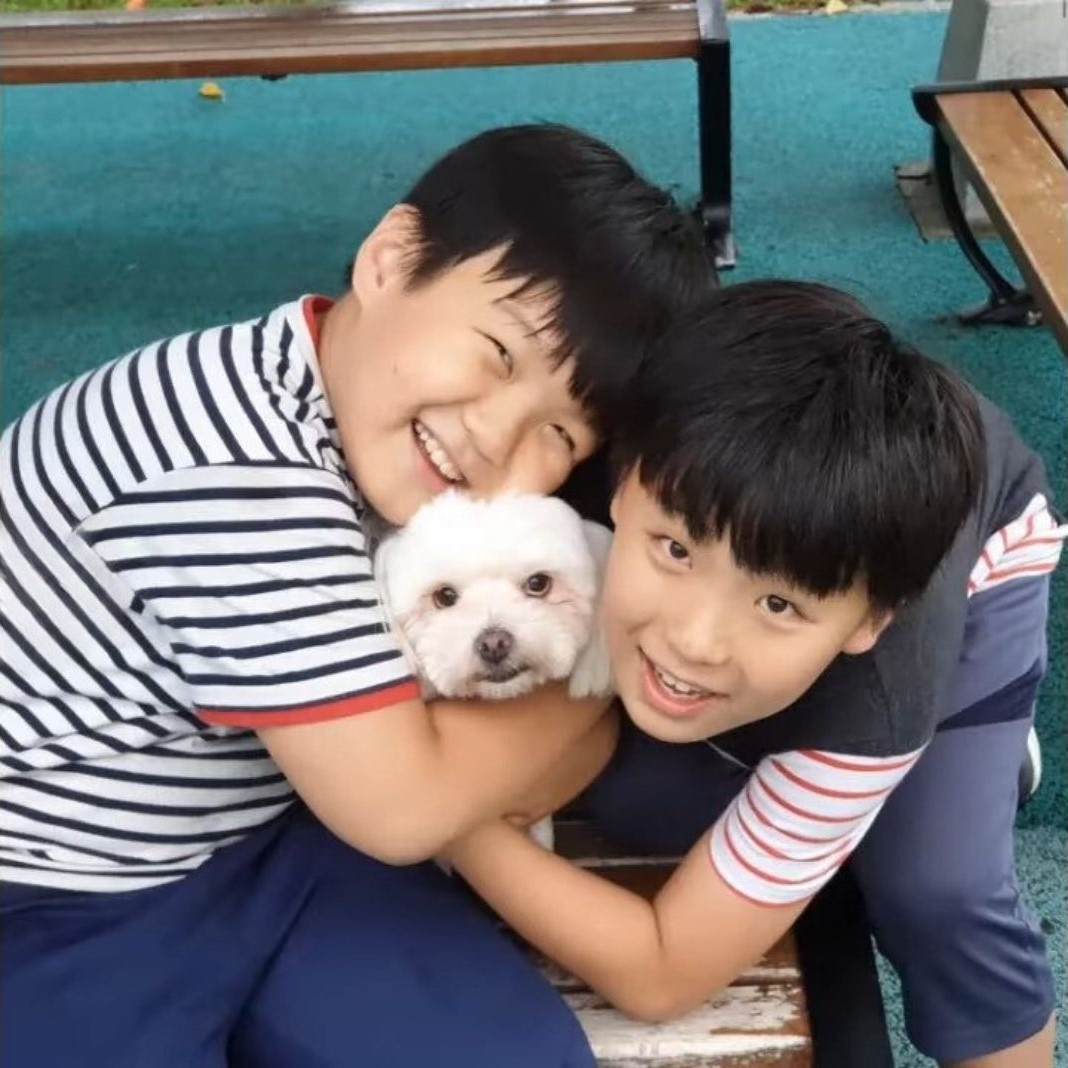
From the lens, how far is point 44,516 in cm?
110

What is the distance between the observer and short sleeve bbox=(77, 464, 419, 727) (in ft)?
3.29

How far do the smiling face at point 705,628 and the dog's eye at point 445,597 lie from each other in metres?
0.14

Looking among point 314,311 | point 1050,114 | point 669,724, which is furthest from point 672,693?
point 1050,114

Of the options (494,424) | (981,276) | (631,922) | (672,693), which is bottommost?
(981,276)

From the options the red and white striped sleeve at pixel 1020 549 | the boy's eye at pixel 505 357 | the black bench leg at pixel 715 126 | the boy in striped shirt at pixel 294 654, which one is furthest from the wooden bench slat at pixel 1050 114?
the boy's eye at pixel 505 357

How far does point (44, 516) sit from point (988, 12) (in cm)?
242

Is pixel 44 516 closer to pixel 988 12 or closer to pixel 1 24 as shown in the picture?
pixel 1 24

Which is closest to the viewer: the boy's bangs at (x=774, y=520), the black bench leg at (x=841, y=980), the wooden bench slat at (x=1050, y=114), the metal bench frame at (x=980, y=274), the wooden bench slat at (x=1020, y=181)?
the boy's bangs at (x=774, y=520)

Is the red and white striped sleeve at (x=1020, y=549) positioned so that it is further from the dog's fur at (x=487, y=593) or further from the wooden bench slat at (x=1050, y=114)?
the wooden bench slat at (x=1050, y=114)

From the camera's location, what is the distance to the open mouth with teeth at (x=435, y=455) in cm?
112

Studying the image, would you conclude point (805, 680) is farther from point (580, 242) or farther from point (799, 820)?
point (580, 242)

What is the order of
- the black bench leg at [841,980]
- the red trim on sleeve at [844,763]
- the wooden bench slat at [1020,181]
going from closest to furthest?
the red trim on sleeve at [844,763]
the black bench leg at [841,980]
the wooden bench slat at [1020,181]

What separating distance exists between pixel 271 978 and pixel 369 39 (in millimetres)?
1859

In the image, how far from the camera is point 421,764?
3.41ft
